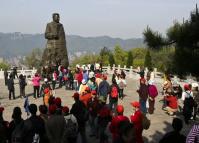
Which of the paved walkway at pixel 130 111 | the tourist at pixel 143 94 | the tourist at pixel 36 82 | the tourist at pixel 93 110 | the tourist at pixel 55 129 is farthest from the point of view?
the tourist at pixel 36 82

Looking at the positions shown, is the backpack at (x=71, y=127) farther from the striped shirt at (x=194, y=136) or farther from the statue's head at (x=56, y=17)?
the statue's head at (x=56, y=17)

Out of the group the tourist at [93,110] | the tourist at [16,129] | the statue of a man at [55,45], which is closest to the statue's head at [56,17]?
the statue of a man at [55,45]

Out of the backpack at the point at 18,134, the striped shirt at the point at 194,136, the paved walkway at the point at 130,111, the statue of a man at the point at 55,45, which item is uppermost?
the statue of a man at the point at 55,45

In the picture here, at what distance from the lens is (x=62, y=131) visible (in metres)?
9.38

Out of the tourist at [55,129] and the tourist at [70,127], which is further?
the tourist at [70,127]

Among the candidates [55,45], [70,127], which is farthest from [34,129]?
[55,45]

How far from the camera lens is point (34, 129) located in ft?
29.9

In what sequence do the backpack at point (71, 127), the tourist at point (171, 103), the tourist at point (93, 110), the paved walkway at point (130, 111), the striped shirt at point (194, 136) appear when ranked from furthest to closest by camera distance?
the tourist at point (171, 103)
the paved walkway at point (130, 111)
the tourist at point (93, 110)
the backpack at point (71, 127)
the striped shirt at point (194, 136)

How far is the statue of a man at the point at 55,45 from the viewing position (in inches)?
1516

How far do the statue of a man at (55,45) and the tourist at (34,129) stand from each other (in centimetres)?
2902

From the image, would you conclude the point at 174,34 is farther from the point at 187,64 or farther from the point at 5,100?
the point at 5,100

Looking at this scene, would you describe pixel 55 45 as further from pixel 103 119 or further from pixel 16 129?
pixel 16 129

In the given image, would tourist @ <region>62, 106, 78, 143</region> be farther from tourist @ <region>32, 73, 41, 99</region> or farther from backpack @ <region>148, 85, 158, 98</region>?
tourist @ <region>32, 73, 41, 99</region>

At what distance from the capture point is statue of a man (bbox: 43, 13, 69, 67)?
3850 cm
